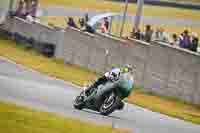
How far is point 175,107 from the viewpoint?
947 inches

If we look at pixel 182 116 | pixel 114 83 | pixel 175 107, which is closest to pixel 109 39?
pixel 175 107

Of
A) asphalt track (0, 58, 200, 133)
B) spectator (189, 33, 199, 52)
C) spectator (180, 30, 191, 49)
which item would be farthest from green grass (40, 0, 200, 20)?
asphalt track (0, 58, 200, 133)

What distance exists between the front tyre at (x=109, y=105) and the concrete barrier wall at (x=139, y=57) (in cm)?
679

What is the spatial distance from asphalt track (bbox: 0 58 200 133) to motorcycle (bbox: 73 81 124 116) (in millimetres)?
148

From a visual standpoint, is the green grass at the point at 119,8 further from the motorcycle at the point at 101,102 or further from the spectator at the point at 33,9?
the motorcycle at the point at 101,102

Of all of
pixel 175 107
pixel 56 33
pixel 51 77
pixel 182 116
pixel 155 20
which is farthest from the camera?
pixel 155 20

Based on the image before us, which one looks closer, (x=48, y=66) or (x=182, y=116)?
(x=182, y=116)

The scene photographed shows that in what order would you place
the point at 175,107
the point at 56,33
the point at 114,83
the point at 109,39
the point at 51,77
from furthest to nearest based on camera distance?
1. the point at 56,33
2. the point at 109,39
3. the point at 51,77
4. the point at 175,107
5. the point at 114,83

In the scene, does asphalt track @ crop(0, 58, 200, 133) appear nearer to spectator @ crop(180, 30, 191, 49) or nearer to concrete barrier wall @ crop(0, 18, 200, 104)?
concrete barrier wall @ crop(0, 18, 200, 104)

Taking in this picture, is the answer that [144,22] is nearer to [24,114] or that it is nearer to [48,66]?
[48,66]

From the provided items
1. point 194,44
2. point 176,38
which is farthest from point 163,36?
point 194,44

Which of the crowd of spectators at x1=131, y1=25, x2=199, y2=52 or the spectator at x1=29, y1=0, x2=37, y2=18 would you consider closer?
the crowd of spectators at x1=131, y1=25, x2=199, y2=52

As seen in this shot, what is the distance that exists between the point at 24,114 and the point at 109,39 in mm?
18085

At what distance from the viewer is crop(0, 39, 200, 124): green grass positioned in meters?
22.8
